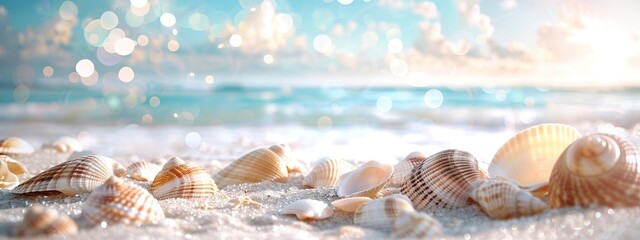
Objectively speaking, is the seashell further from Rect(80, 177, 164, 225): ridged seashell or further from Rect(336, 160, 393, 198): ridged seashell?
Rect(80, 177, 164, 225): ridged seashell

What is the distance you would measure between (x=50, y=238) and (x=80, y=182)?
0.97 metres

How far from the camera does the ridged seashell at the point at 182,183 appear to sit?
285 cm

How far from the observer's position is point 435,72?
22594 mm

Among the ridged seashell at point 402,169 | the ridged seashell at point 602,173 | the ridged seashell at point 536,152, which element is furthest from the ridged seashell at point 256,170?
the ridged seashell at point 602,173

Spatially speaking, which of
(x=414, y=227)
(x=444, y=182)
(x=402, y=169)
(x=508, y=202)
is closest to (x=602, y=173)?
(x=508, y=202)

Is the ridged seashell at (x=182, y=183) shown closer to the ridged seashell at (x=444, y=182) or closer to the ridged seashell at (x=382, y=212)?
the ridged seashell at (x=382, y=212)

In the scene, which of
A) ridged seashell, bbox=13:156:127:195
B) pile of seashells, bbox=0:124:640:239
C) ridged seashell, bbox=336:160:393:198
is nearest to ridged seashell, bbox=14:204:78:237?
pile of seashells, bbox=0:124:640:239

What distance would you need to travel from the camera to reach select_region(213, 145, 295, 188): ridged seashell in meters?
3.54

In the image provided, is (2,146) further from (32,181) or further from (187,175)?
(187,175)

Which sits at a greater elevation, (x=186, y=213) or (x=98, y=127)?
(x=186, y=213)

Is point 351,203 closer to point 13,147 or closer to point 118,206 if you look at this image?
point 118,206

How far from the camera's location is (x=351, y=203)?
2586mm

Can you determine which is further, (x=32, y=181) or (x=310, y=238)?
(x=32, y=181)

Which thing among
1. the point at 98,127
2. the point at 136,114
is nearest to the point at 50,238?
the point at 98,127
